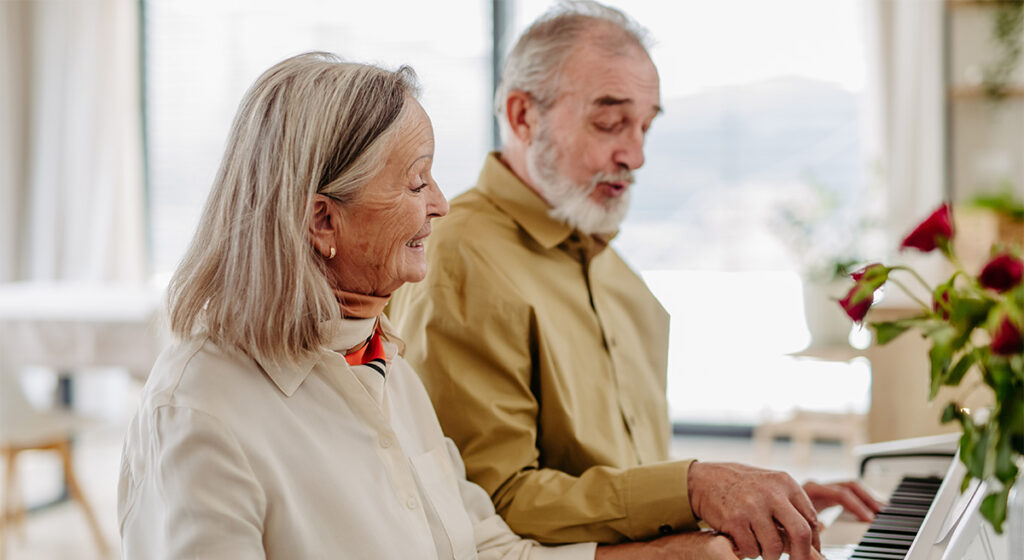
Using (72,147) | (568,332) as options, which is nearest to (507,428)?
(568,332)

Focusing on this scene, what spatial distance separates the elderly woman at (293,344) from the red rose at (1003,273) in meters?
0.63

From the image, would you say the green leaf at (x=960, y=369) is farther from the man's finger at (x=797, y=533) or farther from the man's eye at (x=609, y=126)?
the man's eye at (x=609, y=126)

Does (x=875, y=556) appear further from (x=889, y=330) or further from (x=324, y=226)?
(x=324, y=226)

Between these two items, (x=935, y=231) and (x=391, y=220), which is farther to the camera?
(x=391, y=220)

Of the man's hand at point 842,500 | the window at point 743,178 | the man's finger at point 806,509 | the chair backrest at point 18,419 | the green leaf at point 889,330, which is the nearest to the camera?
the green leaf at point 889,330

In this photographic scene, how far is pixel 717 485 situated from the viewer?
4.21 ft

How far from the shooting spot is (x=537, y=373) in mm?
1522

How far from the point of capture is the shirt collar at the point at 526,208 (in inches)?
65.8

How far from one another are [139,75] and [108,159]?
54 centimetres

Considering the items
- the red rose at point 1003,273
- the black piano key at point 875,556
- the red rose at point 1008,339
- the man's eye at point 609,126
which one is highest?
the man's eye at point 609,126

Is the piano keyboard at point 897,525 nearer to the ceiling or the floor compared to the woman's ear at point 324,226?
nearer to the floor

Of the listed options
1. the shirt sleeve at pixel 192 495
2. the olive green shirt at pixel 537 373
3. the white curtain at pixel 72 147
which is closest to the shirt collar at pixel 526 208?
the olive green shirt at pixel 537 373

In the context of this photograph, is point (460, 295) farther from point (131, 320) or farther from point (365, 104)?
point (131, 320)

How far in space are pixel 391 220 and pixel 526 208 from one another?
537 millimetres
